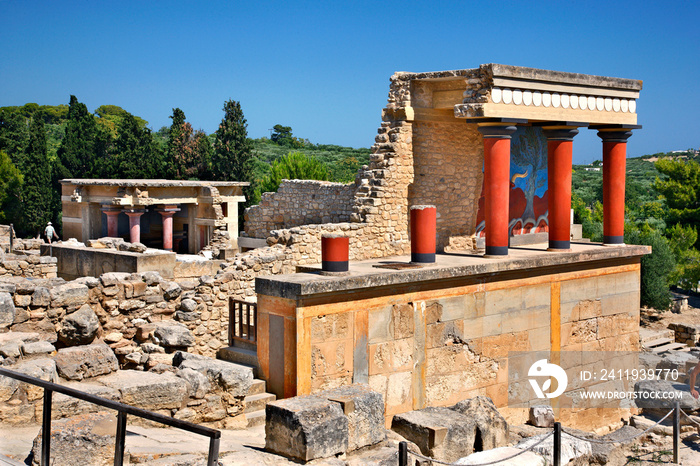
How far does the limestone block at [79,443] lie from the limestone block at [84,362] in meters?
1.78

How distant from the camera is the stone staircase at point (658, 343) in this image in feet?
70.5

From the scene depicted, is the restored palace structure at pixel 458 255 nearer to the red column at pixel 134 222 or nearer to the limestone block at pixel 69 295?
the limestone block at pixel 69 295

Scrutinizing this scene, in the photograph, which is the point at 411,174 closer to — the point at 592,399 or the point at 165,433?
the point at 592,399

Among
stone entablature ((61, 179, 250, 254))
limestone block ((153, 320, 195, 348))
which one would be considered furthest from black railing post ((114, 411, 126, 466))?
stone entablature ((61, 179, 250, 254))

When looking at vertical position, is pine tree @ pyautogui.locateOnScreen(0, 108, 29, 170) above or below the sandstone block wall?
above

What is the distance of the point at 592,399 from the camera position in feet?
40.8

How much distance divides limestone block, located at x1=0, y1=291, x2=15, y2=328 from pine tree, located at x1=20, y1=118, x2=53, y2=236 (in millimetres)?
27907

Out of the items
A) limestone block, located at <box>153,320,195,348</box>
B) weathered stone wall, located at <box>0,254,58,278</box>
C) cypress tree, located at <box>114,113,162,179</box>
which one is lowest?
limestone block, located at <box>153,320,195,348</box>

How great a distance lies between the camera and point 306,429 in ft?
20.6

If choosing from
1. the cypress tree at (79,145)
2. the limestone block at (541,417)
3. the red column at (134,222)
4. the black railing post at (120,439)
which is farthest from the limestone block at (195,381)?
the cypress tree at (79,145)

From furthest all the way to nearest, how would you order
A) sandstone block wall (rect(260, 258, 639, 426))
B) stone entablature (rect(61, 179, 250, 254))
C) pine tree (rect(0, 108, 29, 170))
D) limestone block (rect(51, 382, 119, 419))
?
pine tree (rect(0, 108, 29, 170)), stone entablature (rect(61, 179, 250, 254)), sandstone block wall (rect(260, 258, 639, 426)), limestone block (rect(51, 382, 119, 419))

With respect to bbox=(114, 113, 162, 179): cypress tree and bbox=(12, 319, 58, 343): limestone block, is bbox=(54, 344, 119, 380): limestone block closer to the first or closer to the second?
bbox=(12, 319, 58, 343): limestone block

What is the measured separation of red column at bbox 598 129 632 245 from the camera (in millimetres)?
13586

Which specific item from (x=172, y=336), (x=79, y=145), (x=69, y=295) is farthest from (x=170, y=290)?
(x=79, y=145)
